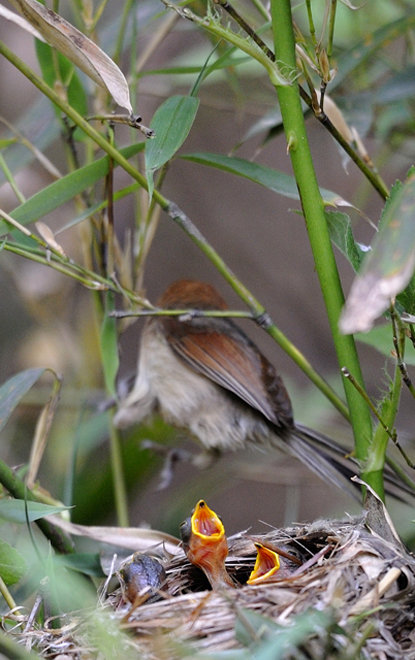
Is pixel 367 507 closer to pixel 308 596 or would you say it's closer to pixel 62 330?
pixel 308 596

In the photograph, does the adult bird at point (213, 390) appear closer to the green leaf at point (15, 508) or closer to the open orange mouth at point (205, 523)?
the open orange mouth at point (205, 523)

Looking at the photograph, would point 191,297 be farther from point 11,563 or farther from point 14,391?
point 11,563

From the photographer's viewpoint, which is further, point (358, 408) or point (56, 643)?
point (358, 408)

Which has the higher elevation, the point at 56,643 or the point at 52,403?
the point at 52,403

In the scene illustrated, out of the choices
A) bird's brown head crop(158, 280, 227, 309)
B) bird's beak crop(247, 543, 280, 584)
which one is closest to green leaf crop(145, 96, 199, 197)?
bird's beak crop(247, 543, 280, 584)

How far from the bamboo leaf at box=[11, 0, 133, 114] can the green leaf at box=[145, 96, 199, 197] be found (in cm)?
10

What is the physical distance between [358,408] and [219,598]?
1.46 feet

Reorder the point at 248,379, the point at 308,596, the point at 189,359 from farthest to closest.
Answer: the point at 189,359
the point at 248,379
the point at 308,596

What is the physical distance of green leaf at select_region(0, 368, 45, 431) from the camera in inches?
74.7

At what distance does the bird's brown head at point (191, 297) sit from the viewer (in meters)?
2.98

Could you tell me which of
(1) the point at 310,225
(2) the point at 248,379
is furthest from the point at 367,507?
(2) the point at 248,379

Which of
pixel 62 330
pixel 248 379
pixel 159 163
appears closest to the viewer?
pixel 159 163

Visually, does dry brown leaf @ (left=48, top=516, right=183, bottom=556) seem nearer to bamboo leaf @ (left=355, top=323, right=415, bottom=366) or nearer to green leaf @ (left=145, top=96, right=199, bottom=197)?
bamboo leaf @ (left=355, top=323, right=415, bottom=366)

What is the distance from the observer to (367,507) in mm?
1601
